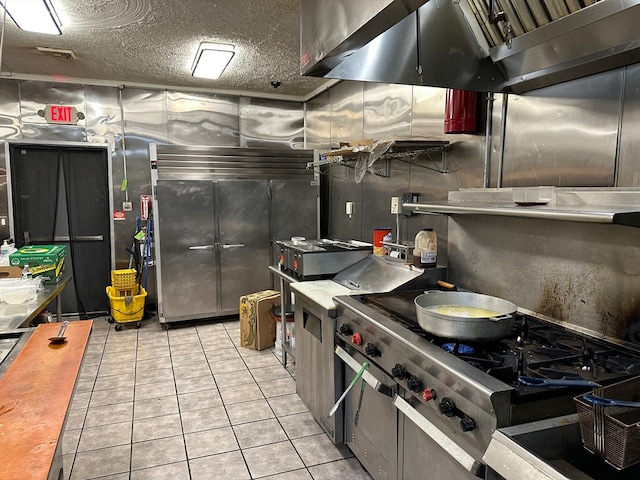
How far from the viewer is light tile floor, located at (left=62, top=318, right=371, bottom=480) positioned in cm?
235

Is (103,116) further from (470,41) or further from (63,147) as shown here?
(470,41)

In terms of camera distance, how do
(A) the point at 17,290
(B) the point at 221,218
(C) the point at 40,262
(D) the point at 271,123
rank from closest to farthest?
(A) the point at 17,290 → (C) the point at 40,262 → (B) the point at 221,218 → (D) the point at 271,123

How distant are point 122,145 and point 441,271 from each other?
4.07 metres

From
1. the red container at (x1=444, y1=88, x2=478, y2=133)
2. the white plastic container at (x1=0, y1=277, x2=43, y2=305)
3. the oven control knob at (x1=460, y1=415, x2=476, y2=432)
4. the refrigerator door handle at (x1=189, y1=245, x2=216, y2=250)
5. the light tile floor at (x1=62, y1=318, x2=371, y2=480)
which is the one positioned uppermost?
the red container at (x1=444, y1=88, x2=478, y2=133)

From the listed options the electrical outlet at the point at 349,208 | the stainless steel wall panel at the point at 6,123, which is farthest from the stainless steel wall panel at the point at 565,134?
the stainless steel wall panel at the point at 6,123

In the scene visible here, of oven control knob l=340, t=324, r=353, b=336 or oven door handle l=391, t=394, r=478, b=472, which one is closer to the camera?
oven door handle l=391, t=394, r=478, b=472

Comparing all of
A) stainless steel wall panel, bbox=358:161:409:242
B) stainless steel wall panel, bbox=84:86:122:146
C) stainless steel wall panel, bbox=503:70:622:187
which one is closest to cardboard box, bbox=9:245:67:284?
stainless steel wall panel, bbox=84:86:122:146

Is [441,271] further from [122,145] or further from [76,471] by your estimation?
[122,145]

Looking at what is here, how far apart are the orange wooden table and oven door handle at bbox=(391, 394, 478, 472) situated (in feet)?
3.86

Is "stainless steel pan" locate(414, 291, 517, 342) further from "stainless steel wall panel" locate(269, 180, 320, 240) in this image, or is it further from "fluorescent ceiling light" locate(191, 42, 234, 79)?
"stainless steel wall panel" locate(269, 180, 320, 240)

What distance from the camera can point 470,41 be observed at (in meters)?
2.03

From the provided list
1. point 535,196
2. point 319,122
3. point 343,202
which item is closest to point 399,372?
point 535,196

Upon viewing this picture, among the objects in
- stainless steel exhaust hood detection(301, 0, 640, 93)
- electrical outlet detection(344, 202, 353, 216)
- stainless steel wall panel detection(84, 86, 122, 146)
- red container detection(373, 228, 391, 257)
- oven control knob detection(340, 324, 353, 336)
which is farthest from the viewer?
stainless steel wall panel detection(84, 86, 122, 146)

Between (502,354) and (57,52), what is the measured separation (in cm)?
436
